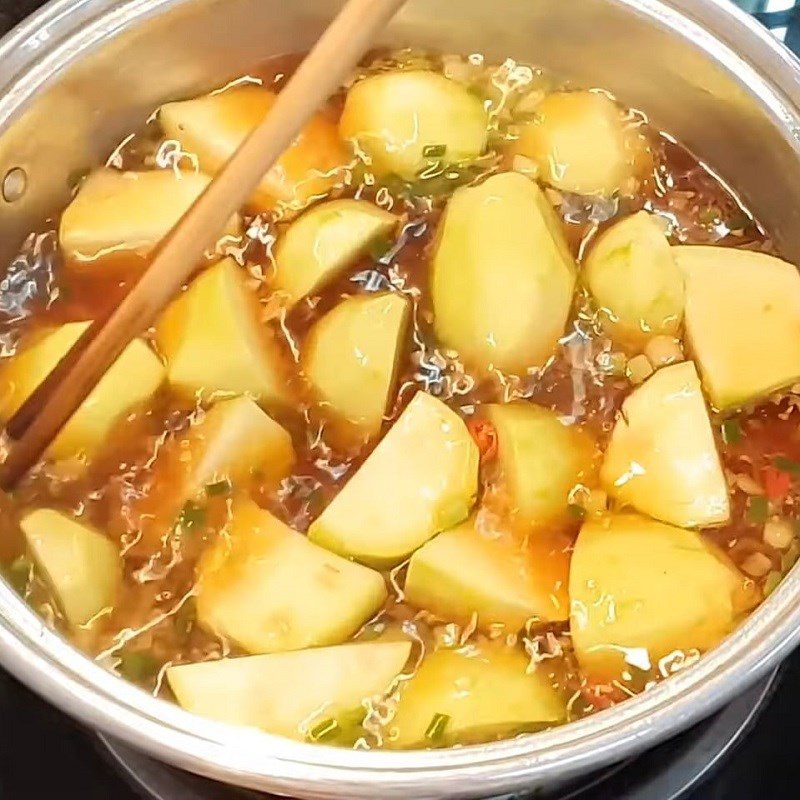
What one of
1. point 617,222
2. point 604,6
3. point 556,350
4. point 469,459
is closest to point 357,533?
point 469,459

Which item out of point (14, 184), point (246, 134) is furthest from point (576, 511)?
point (14, 184)

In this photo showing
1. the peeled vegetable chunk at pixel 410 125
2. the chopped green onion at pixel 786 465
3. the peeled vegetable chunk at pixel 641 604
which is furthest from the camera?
the peeled vegetable chunk at pixel 410 125

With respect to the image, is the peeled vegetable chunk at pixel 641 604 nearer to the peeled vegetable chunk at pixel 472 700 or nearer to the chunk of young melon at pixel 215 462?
the peeled vegetable chunk at pixel 472 700

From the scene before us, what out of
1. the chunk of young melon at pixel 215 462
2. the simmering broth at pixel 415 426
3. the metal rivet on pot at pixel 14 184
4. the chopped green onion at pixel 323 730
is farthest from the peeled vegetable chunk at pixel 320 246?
the chopped green onion at pixel 323 730

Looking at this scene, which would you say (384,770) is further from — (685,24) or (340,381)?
(685,24)

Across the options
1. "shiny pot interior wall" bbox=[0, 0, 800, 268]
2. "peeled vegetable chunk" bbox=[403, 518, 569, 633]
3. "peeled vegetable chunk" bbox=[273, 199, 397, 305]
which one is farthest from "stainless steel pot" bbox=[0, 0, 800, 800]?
"peeled vegetable chunk" bbox=[273, 199, 397, 305]

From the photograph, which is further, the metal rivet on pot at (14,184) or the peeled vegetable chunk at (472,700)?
the metal rivet on pot at (14,184)
